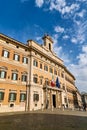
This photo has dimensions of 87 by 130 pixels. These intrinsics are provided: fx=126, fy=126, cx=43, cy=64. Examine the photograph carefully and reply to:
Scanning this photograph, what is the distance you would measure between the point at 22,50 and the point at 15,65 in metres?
4.07

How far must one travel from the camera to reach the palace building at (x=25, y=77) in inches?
884

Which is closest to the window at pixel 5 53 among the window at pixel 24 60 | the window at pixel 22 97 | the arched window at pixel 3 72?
the arched window at pixel 3 72

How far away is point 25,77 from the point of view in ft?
85.6

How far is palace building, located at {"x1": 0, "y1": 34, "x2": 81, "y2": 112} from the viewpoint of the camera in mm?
22453

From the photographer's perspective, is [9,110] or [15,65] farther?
[15,65]

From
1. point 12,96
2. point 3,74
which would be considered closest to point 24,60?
point 3,74

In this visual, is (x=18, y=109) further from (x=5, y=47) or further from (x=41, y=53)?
(x=41, y=53)

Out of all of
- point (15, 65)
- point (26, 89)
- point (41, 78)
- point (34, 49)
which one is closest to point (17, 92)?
point (26, 89)

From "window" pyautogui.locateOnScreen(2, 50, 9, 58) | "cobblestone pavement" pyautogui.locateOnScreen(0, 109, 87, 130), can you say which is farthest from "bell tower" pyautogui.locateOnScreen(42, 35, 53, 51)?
"cobblestone pavement" pyautogui.locateOnScreen(0, 109, 87, 130)

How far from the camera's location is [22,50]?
27000 millimetres

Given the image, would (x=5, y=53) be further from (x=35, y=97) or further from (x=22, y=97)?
(x=35, y=97)

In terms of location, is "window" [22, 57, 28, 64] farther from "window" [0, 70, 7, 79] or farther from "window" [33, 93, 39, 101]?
"window" [33, 93, 39, 101]

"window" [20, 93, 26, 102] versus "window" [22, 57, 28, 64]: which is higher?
"window" [22, 57, 28, 64]

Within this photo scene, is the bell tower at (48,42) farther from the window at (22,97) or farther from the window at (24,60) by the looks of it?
the window at (22,97)
